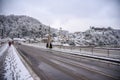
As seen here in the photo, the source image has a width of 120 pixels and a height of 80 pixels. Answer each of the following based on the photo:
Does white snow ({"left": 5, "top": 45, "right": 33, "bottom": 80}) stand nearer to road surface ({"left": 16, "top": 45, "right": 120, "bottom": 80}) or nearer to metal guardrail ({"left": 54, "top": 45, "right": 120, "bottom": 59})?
road surface ({"left": 16, "top": 45, "right": 120, "bottom": 80})

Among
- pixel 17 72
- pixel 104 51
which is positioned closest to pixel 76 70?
pixel 17 72

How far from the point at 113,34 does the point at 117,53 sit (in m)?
83.2

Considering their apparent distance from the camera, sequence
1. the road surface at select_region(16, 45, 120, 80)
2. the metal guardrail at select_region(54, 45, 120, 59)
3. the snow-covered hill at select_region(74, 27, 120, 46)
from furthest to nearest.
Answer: the snow-covered hill at select_region(74, 27, 120, 46) < the metal guardrail at select_region(54, 45, 120, 59) < the road surface at select_region(16, 45, 120, 80)

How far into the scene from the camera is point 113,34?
9512 centimetres

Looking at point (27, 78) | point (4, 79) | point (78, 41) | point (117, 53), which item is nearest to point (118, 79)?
point (27, 78)

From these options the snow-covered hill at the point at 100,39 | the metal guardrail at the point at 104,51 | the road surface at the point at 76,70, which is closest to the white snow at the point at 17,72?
the road surface at the point at 76,70

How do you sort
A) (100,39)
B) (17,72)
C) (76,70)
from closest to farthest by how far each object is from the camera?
(17,72) < (76,70) < (100,39)

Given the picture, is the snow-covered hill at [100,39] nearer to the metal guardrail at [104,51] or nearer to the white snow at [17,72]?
the metal guardrail at [104,51]

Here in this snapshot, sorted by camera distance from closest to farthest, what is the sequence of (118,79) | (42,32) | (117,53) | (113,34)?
(118,79) → (117,53) → (113,34) → (42,32)

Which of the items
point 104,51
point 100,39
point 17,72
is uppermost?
point 100,39

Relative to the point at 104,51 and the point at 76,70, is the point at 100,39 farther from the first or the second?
the point at 76,70

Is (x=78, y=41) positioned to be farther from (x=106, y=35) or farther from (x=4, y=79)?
(x=4, y=79)

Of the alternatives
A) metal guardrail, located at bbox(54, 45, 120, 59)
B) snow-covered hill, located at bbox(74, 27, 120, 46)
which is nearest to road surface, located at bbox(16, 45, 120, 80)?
metal guardrail, located at bbox(54, 45, 120, 59)

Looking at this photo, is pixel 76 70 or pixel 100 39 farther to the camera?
pixel 100 39
